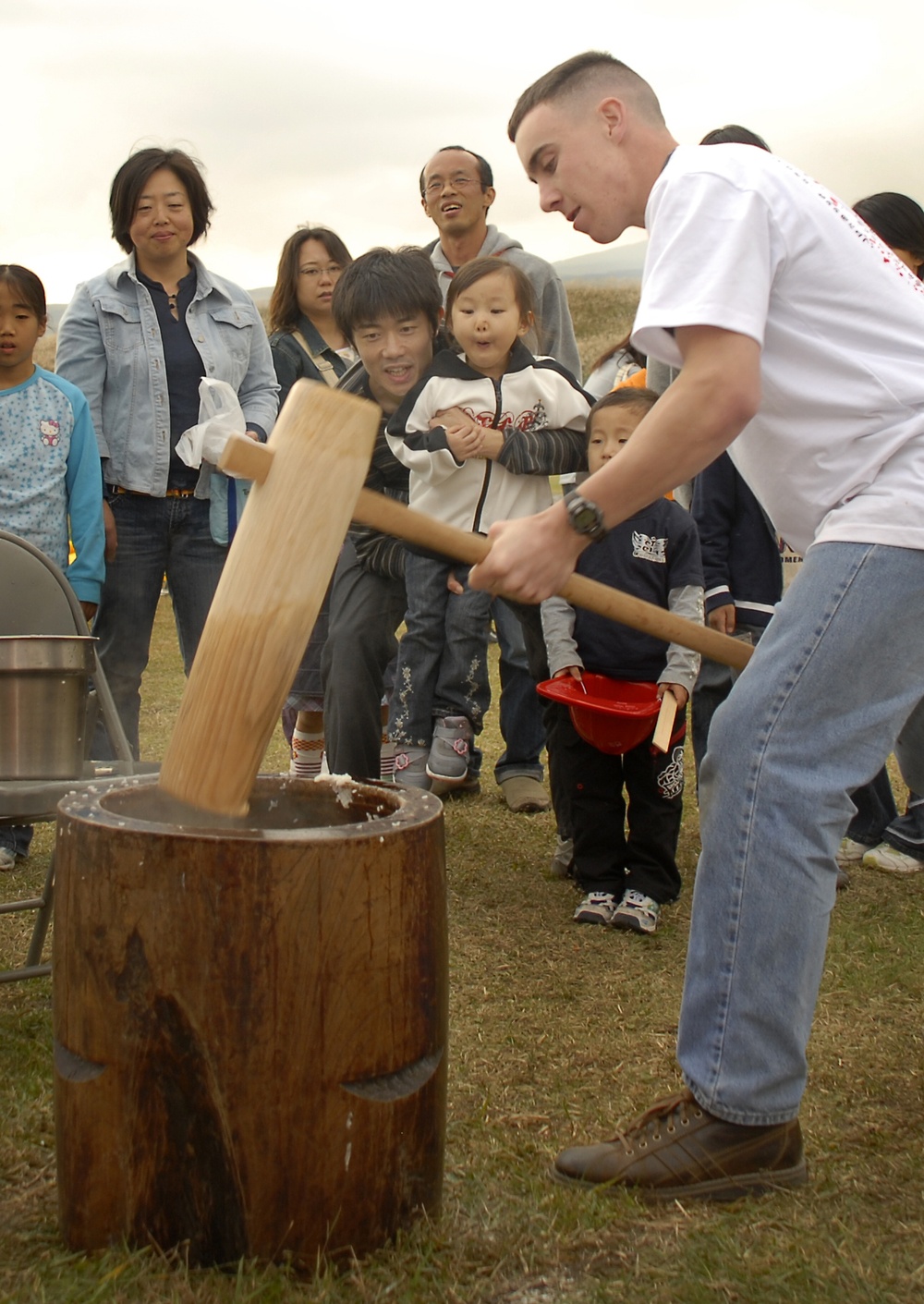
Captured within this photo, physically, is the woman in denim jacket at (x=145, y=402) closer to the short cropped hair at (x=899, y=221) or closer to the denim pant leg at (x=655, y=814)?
the denim pant leg at (x=655, y=814)

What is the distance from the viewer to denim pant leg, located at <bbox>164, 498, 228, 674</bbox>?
4355 mm

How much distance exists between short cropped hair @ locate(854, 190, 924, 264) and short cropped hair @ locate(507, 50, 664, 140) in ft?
7.87

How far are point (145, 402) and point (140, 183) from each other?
0.77 m

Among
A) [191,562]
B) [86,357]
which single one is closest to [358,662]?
[191,562]

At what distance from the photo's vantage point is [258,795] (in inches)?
87.0

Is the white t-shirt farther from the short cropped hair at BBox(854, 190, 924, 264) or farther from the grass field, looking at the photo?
the short cropped hair at BBox(854, 190, 924, 264)

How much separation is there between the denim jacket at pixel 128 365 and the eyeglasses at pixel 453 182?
1071 mm

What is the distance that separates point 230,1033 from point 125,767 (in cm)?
135

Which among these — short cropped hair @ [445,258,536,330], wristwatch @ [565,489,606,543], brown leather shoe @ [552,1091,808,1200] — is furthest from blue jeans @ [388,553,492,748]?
brown leather shoe @ [552,1091,808,1200]

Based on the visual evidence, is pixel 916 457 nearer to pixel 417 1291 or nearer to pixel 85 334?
pixel 417 1291

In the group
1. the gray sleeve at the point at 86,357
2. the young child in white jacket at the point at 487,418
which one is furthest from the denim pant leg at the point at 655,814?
the gray sleeve at the point at 86,357

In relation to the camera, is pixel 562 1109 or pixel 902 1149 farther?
pixel 562 1109

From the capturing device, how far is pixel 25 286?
13.5ft

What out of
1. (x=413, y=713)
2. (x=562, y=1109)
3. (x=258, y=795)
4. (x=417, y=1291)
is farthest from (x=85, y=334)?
(x=417, y=1291)
